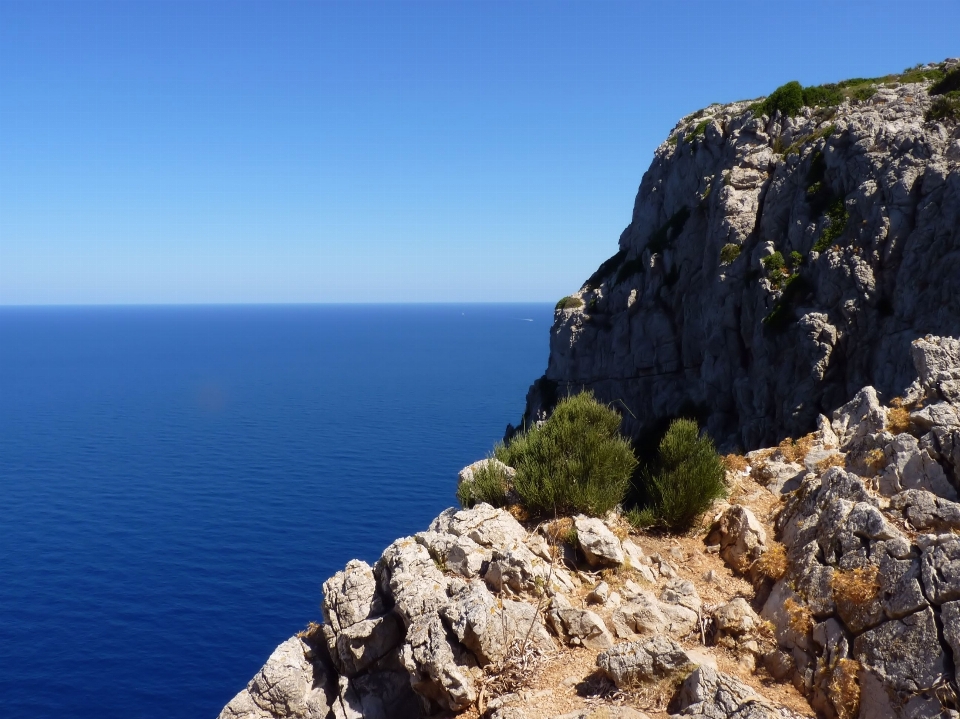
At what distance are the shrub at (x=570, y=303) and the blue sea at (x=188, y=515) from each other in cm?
2170

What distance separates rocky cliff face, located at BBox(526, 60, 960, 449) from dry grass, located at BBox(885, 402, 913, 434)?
13.0 metres

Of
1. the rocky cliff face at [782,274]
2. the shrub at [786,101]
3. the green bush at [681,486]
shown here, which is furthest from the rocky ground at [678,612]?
the shrub at [786,101]

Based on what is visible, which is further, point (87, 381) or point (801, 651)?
point (87, 381)

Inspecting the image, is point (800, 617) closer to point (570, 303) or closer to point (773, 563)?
point (773, 563)

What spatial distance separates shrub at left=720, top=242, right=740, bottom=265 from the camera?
139 feet

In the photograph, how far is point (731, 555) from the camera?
1395 cm

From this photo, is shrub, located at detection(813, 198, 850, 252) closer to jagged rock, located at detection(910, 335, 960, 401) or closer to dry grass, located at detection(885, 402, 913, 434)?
jagged rock, located at detection(910, 335, 960, 401)

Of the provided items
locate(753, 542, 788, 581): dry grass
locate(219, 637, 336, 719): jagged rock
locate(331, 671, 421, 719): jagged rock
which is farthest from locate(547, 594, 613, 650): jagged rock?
locate(219, 637, 336, 719): jagged rock

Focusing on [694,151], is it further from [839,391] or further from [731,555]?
[731,555]

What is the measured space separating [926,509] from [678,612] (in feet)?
14.5

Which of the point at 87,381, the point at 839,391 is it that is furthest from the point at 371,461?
the point at 87,381

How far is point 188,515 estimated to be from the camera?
63.8m

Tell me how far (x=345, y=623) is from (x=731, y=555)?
25.0ft

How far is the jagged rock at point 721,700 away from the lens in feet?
30.0
